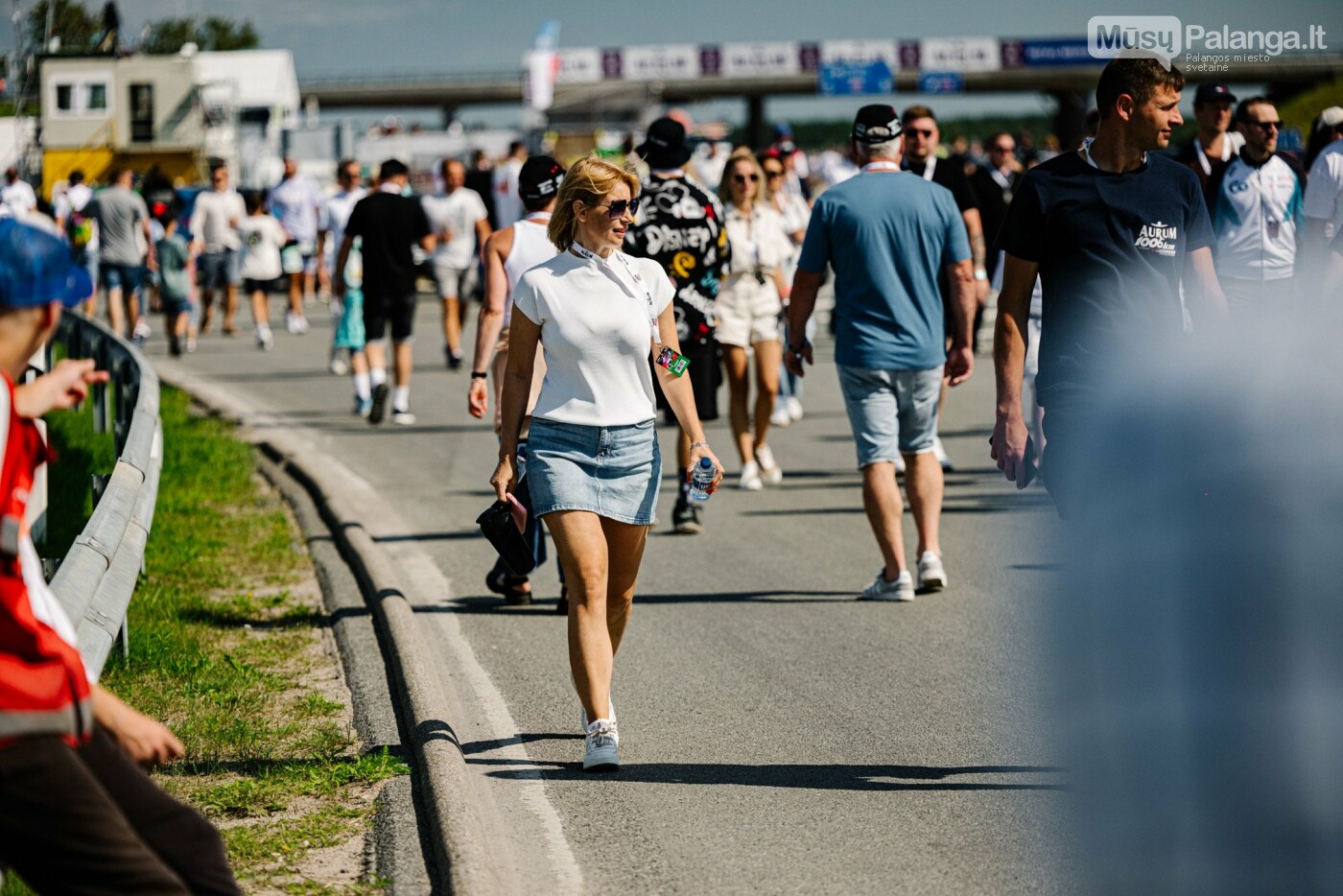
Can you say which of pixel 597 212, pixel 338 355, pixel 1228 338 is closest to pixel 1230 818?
pixel 1228 338

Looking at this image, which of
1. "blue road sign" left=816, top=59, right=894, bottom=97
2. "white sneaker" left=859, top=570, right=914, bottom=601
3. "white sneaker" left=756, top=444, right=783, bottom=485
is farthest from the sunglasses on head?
"blue road sign" left=816, top=59, right=894, bottom=97

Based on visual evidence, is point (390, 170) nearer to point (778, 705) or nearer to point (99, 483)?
point (99, 483)

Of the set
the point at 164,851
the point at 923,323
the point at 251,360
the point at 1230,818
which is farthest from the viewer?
the point at 251,360

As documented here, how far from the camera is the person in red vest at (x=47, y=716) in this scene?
2980 mm

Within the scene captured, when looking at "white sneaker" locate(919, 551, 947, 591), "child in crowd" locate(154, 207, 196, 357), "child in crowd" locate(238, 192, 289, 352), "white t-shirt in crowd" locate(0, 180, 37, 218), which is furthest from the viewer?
"white t-shirt in crowd" locate(0, 180, 37, 218)

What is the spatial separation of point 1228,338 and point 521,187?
552 centimetres

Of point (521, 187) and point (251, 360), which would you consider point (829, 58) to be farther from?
point (521, 187)

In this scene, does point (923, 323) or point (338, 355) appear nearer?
point (923, 323)

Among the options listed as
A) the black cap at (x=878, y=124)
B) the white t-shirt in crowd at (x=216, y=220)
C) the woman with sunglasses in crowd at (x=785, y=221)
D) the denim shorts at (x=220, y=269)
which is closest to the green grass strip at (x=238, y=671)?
the black cap at (x=878, y=124)

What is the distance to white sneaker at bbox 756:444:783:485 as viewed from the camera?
11.6 meters

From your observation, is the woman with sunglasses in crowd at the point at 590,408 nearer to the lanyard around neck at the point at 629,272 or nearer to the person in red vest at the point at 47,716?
the lanyard around neck at the point at 629,272

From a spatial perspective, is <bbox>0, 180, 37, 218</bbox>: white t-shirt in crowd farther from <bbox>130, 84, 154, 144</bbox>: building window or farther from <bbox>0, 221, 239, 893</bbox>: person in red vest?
<bbox>0, 221, 239, 893</bbox>: person in red vest

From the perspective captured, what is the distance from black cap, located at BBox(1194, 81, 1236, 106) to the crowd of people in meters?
0.02

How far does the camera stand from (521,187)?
26.2 feet
